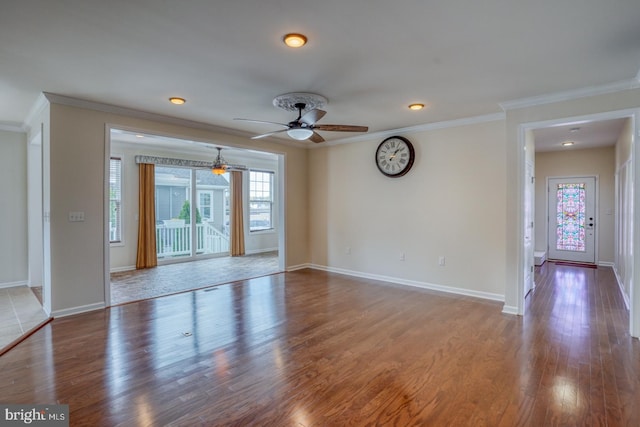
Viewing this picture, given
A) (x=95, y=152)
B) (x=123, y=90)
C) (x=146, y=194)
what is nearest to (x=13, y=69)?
(x=123, y=90)

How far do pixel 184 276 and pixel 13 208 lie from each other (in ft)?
9.13

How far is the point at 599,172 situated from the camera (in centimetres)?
730

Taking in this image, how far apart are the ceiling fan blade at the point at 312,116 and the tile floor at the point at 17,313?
11.9ft

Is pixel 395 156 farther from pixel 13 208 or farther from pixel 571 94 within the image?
pixel 13 208

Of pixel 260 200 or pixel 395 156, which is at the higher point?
pixel 395 156

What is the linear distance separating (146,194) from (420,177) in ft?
Answer: 18.2

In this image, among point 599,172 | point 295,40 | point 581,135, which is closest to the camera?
point 295,40

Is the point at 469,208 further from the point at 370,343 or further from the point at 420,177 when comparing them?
the point at 370,343

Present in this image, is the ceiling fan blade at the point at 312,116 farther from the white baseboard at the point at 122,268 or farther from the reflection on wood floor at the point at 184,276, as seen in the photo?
the white baseboard at the point at 122,268

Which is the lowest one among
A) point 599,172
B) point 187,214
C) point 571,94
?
point 187,214

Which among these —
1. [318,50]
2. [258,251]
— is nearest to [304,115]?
[318,50]

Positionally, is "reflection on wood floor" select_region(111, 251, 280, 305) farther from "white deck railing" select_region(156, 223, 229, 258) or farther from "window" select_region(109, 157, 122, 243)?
"window" select_region(109, 157, 122, 243)

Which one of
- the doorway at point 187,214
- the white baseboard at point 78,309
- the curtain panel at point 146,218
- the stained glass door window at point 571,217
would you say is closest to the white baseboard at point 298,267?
the doorway at point 187,214

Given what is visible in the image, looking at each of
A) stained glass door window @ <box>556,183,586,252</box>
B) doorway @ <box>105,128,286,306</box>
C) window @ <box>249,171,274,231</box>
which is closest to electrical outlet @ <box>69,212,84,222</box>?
doorway @ <box>105,128,286,306</box>
